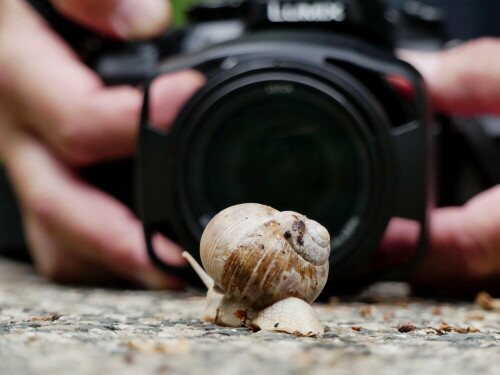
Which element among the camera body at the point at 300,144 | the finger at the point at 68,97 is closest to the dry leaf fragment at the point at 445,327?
the camera body at the point at 300,144

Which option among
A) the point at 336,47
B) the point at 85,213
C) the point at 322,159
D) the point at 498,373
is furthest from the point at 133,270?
the point at 498,373

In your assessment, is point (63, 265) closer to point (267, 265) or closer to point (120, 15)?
point (120, 15)

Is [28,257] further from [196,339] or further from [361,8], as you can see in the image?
[196,339]

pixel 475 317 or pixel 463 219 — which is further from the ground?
pixel 463 219

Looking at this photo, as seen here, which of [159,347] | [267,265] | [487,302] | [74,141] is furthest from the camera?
[74,141]

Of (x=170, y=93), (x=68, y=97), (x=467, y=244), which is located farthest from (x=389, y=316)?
(x=68, y=97)
